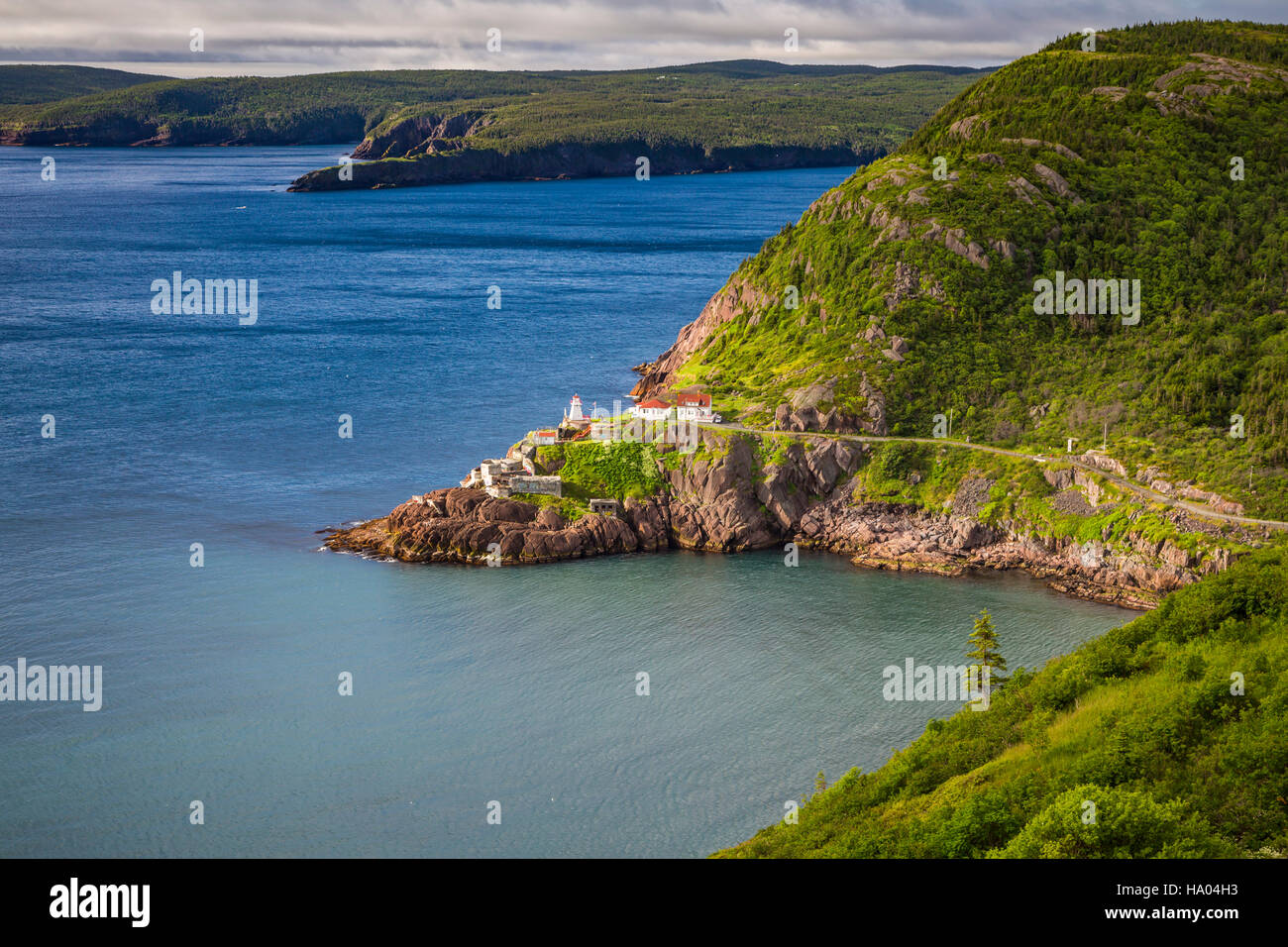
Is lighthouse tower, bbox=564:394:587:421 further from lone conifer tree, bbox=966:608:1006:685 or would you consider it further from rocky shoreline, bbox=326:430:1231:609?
lone conifer tree, bbox=966:608:1006:685

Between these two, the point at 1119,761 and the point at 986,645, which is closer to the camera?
the point at 1119,761

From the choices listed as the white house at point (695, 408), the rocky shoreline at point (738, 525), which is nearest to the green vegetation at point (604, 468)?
the rocky shoreline at point (738, 525)

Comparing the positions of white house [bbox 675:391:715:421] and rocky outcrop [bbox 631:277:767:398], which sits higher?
rocky outcrop [bbox 631:277:767:398]

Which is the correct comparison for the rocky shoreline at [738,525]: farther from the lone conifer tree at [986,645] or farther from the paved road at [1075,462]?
the lone conifer tree at [986,645]

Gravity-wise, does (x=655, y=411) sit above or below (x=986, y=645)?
above

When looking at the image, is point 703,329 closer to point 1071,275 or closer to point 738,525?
point 1071,275

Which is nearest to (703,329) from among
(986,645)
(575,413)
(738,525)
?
(575,413)

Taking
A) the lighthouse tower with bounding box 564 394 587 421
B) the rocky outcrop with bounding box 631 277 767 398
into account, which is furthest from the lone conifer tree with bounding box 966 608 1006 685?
the rocky outcrop with bounding box 631 277 767 398
